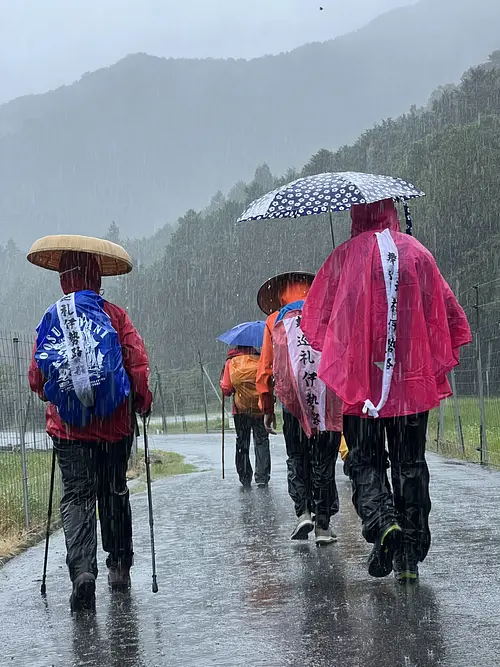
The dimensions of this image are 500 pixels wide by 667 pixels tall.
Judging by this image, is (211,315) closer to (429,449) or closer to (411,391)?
(429,449)

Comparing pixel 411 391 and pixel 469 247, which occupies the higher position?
pixel 469 247

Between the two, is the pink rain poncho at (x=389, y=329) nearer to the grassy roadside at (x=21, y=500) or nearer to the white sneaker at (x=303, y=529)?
the white sneaker at (x=303, y=529)

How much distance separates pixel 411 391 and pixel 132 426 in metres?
1.52

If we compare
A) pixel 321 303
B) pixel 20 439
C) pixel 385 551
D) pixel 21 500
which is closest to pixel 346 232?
pixel 21 500

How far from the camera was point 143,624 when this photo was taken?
5094mm

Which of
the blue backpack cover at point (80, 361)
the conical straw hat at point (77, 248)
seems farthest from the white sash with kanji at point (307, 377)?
the blue backpack cover at point (80, 361)

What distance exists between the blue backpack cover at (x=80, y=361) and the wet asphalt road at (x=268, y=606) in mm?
1038

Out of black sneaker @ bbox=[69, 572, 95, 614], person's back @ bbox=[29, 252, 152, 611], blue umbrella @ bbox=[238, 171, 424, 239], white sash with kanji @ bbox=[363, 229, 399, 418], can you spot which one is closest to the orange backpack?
blue umbrella @ bbox=[238, 171, 424, 239]

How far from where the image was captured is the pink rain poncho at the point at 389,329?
5621 mm

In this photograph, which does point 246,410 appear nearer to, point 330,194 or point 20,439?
point 20,439

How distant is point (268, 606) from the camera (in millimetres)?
5289

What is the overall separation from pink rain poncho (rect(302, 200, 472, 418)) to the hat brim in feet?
5.98

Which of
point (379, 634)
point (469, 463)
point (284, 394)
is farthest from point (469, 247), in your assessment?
point (379, 634)

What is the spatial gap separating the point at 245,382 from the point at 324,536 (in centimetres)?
451
